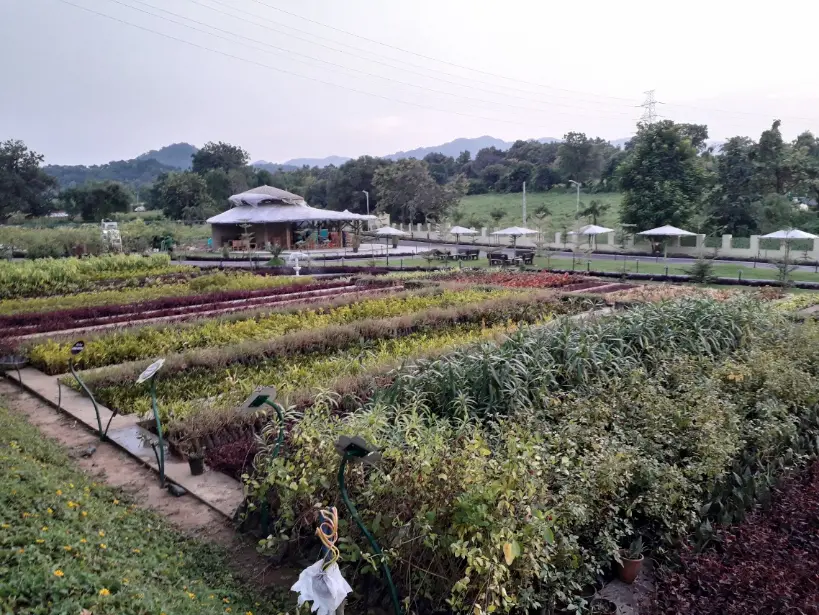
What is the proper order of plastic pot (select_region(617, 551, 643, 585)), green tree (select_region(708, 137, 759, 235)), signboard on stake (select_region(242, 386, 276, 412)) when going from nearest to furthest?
plastic pot (select_region(617, 551, 643, 585)) < signboard on stake (select_region(242, 386, 276, 412)) < green tree (select_region(708, 137, 759, 235))

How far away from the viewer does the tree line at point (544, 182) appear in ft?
99.7

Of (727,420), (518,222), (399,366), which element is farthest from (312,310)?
(518,222)

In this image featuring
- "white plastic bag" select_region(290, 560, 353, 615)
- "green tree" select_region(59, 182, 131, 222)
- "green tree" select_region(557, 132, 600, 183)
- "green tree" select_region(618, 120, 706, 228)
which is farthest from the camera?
"green tree" select_region(557, 132, 600, 183)

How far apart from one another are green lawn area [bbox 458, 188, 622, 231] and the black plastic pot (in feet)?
122

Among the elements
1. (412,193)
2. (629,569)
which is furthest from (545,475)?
(412,193)

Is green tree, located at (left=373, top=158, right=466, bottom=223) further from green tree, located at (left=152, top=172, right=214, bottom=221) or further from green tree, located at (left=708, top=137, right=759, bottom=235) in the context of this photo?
green tree, located at (left=708, top=137, right=759, bottom=235)

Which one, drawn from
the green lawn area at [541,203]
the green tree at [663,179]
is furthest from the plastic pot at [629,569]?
the green lawn area at [541,203]

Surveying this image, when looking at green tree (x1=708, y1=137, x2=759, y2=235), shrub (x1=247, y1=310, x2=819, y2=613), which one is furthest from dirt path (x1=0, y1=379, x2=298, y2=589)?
green tree (x1=708, y1=137, x2=759, y2=235)

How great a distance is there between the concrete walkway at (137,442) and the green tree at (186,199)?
44.8 meters

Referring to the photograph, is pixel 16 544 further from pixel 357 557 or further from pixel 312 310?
pixel 312 310

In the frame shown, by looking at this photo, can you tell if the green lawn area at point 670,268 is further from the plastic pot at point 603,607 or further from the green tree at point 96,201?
the green tree at point 96,201

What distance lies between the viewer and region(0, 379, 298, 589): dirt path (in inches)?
141

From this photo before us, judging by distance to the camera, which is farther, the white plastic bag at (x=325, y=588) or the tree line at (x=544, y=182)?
the tree line at (x=544, y=182)

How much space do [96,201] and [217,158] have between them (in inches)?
875
